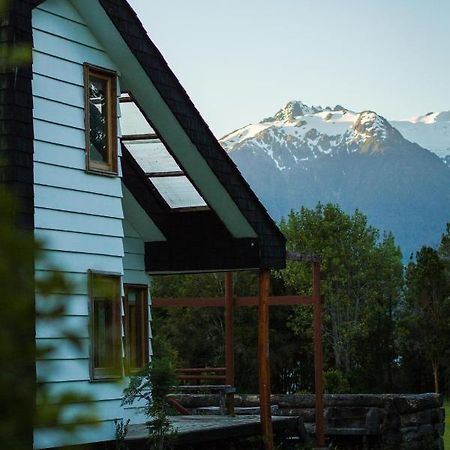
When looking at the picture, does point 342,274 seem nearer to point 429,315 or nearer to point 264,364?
point 429,315

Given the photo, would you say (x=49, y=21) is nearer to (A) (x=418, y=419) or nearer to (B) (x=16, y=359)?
(B) (x=16, y=359)

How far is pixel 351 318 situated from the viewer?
7331 cm

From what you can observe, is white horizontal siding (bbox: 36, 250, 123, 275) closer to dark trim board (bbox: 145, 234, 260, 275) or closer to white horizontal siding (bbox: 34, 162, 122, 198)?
white horizontal siding (bbox: 34, 162, 122, 198)

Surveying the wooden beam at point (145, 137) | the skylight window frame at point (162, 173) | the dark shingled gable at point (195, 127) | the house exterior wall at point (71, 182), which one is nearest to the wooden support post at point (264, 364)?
the dark shingled gable at point (195, 127)

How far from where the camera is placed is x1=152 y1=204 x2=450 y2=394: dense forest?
1823 inches

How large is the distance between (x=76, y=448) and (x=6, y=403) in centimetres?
13

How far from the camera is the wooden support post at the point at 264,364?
50.0ft

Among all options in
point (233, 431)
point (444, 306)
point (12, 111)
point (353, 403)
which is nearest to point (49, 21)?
point (12, 111)

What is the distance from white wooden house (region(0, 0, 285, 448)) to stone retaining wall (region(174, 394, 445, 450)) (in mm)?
5817

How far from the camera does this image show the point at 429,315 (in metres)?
57.5

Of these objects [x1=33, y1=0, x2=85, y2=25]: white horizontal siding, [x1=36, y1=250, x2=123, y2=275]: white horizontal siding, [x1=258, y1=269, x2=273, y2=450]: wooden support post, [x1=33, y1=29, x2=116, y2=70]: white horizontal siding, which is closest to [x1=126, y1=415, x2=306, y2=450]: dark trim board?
[x1=258, y1=269, x2=273, y2=450]: wooden support post

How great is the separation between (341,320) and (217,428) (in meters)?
59.0

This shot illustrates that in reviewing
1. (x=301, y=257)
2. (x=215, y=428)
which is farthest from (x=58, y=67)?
(x=301, y=257)

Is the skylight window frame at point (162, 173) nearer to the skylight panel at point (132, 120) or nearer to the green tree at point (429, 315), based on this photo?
the skylight panel at point (132, 120)
